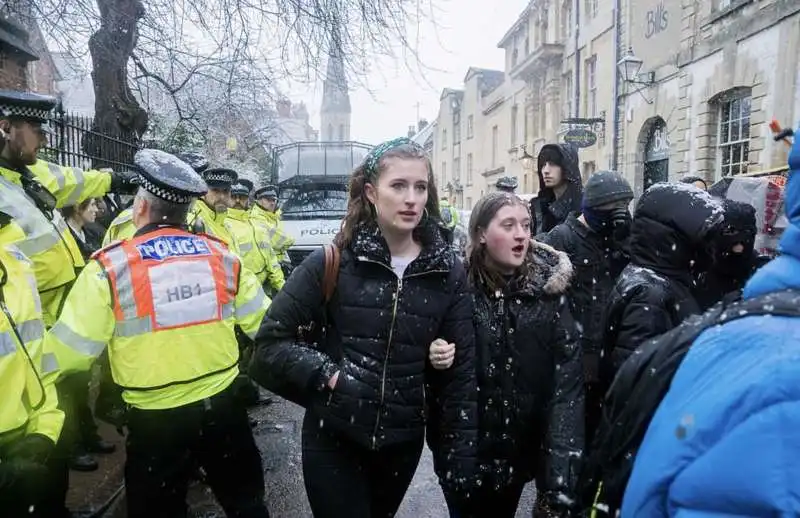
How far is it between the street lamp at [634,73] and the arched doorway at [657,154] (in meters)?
0.93

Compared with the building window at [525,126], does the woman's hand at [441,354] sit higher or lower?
lower

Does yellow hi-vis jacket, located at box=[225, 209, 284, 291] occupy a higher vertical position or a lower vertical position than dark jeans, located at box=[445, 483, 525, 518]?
higher

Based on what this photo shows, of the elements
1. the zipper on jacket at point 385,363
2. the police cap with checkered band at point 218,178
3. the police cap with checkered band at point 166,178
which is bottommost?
the zipper on jacket at point 385,363

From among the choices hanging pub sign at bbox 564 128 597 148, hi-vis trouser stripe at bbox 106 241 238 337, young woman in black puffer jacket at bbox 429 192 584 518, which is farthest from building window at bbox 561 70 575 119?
hi-vis trouser stripe at bbox 106 241 238 337

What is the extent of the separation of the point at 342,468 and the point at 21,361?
1170 millimetres

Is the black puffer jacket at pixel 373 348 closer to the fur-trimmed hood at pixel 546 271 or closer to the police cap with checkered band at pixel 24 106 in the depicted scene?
the fur-trimmed hood at pixel 546 271

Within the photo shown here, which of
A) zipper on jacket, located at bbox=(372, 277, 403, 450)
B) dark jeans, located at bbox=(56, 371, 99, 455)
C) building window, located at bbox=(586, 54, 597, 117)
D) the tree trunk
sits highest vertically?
building window, located at bbox=(586, 54, 597, 117)

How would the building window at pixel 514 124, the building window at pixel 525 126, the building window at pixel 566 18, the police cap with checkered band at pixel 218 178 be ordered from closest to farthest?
1. the police cap with checkered band at pixel 218 178
2. the building window at pixel 566 18
3. the building window at pixel 525 126
4. the building window at pixel 514 124

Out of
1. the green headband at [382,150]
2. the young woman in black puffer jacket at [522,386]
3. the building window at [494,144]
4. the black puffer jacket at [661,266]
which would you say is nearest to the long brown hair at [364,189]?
the green headband at [382,150]

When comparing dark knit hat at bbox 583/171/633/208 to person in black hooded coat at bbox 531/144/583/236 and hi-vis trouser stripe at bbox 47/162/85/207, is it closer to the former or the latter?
person in black hooded coat at bbox 531/144/583/236

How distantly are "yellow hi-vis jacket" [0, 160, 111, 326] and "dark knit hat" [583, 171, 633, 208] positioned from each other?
3.15 meters

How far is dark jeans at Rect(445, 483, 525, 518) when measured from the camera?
247 cm

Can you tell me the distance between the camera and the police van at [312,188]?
10709mm

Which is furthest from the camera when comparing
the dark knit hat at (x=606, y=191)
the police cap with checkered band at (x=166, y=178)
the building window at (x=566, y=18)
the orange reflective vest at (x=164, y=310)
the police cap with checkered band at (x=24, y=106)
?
the building window at (x=566, y=18)
